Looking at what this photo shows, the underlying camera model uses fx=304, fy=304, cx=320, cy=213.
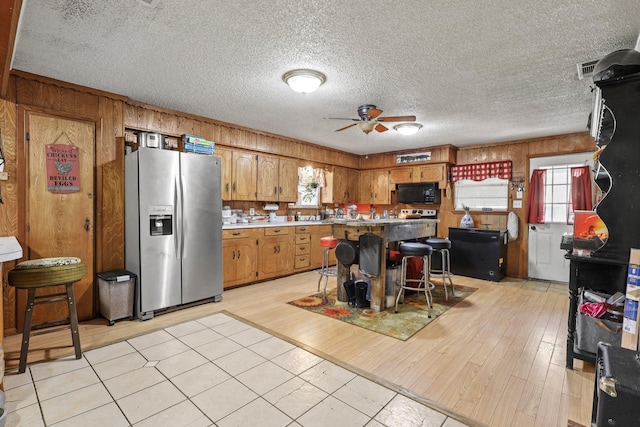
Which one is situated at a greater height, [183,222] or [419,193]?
[419,193]

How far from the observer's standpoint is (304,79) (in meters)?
2.84

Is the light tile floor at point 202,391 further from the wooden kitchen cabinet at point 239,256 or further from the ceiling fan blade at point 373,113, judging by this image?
the ceiling fan blade at point 373,113

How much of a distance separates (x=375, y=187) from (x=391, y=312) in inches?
160

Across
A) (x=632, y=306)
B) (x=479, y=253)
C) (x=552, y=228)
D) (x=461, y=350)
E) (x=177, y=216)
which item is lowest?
(x=461, y=350)

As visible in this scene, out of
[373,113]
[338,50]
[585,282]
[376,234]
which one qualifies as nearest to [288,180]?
[373,113]

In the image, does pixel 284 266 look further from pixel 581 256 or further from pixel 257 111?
pixel 581 256

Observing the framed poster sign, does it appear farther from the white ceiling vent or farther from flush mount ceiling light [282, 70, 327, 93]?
the white ceiling vent

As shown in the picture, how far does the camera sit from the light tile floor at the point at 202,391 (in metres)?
1.77

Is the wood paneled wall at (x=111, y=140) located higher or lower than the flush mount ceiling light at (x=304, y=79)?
lower

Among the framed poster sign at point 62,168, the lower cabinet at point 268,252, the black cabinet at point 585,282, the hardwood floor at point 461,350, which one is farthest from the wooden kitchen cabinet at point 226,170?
the black cabinet at point 585,282

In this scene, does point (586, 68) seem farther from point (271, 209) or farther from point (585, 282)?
point (271, 209)

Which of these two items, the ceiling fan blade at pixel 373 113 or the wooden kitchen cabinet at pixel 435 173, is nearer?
the ceiling fan blade at pixel 373 113

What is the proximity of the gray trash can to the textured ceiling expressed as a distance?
202cm

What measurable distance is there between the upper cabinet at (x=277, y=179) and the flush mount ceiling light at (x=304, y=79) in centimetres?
247
